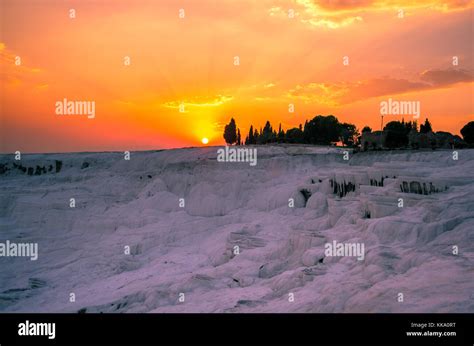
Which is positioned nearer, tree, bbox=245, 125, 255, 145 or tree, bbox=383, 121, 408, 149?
tree, bbox=383, 121, 408, 149

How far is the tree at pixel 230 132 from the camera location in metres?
88.4

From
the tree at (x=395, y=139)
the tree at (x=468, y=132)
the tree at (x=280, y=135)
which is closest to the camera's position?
the tree at (x=395, y=139)

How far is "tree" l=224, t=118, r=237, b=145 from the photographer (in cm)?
8838

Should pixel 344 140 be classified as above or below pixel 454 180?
above

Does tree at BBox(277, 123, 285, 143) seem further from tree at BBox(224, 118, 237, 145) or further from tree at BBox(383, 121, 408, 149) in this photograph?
tree at BBox(383, 121, 408, 149)

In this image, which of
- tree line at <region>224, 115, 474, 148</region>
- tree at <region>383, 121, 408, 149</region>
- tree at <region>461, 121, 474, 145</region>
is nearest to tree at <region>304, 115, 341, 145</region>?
tree line at <region>224, 115, 474, 148</region>

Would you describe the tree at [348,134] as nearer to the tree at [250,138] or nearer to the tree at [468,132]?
the tree at [250,138]

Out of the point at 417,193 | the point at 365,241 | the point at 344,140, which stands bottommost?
the point at 365,241

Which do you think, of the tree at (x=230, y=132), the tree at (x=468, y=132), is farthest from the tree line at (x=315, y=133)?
the tree at (x=468, y=132)

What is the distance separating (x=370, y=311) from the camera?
15.5m
